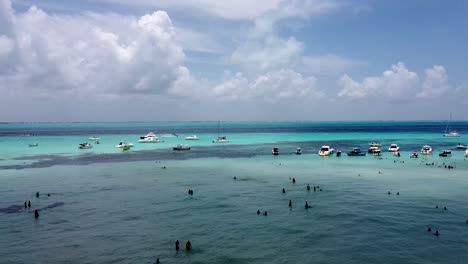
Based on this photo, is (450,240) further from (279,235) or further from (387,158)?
(387,158)

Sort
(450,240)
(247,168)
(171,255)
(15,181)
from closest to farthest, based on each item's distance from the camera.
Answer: (171,255), (450,240), (15,181), (247,168)

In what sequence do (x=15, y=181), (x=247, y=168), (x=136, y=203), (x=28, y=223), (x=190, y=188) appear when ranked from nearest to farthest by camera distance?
(x=28, y=223) < (x=136, y=203) < (x=190, y=188) < (x=15, y=181) < (x=247, y=168)

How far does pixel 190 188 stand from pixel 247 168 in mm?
24709

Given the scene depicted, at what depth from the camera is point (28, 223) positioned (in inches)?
1740

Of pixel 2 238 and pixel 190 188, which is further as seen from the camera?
pixel 190 188

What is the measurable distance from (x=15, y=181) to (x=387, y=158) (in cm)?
8627

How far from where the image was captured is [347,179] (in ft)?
229

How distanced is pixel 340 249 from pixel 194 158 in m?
74.5

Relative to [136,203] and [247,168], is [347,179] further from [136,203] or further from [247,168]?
[136,203]

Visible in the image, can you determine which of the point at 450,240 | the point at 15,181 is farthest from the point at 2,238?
the point at 450,240

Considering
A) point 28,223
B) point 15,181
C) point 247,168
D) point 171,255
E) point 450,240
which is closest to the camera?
point 171,255

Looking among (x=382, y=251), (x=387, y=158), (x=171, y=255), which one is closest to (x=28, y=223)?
(x=171, y=255)

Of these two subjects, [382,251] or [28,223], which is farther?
[28,223]

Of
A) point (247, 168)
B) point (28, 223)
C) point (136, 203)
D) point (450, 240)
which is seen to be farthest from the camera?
point (247, 168)
